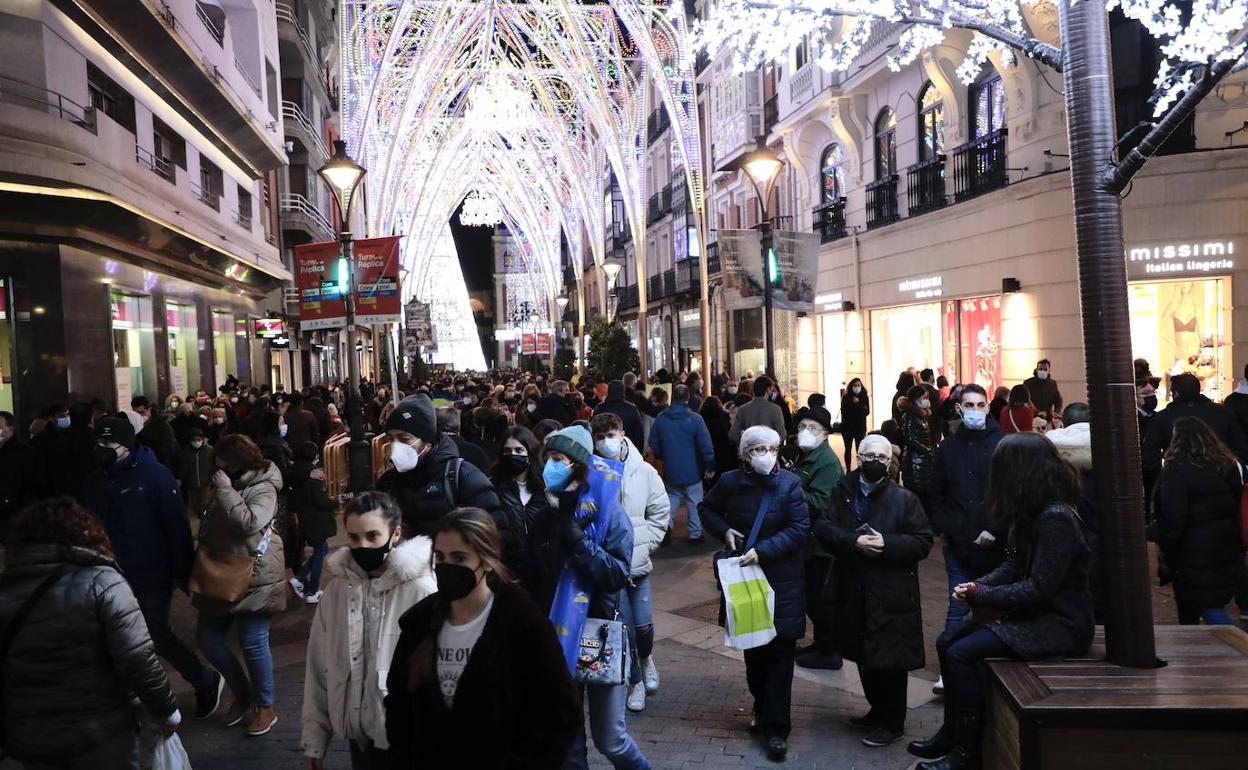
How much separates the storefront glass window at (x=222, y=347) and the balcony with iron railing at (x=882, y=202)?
16497 mm

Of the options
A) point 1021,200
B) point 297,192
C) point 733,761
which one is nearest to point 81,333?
point 733,761

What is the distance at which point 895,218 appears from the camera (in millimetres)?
19828

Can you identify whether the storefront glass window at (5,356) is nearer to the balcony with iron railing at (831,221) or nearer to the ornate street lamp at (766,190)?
the ornate street lamp at (766,190)

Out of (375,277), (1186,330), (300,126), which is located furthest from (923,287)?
(300,126)

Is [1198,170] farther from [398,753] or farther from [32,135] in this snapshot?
[32,135]

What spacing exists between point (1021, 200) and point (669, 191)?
28.3 meters

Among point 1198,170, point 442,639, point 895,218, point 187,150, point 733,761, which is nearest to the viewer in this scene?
point 442,639

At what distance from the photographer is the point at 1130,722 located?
352 centimetres

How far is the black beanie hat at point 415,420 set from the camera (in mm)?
5305

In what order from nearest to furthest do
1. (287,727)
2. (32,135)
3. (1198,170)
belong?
(287,727) → (32,135) → (1198,170)

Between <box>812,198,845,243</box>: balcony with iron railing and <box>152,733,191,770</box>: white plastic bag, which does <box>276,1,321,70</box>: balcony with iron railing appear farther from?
<box>152,733,191,770</box>: white plastic bag

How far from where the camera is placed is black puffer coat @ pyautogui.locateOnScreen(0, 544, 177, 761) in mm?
3643

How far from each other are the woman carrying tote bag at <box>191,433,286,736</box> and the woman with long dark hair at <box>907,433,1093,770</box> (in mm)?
3859

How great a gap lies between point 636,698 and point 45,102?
12431 millimetres
